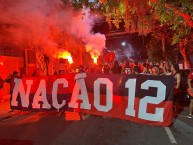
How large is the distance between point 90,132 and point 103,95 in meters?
1.27

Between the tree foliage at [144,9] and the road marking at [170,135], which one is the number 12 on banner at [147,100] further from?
the tree foliage at [144,9]

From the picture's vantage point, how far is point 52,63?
1827 centimetres

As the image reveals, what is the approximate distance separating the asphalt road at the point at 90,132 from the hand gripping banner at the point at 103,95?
0.35m

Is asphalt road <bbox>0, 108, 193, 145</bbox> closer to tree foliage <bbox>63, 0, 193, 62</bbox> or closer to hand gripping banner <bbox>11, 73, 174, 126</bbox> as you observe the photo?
hand gripping banner <bbox>11, 73, 174, 126</bbox>

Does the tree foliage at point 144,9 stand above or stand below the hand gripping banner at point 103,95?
above

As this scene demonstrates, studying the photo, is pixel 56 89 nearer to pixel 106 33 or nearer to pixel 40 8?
pixel 40 8

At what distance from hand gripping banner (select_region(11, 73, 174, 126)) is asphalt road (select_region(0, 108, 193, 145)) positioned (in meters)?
0.35

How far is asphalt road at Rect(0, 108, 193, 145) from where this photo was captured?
539 cm

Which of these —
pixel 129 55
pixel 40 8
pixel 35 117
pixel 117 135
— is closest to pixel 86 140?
pixel 117 135

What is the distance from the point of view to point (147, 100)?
6230mm

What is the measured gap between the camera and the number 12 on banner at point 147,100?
6.05 m

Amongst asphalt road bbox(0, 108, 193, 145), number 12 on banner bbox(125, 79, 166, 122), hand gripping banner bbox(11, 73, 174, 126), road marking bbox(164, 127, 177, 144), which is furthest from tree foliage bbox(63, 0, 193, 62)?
road marking bbox(164, 127, 177, 144)

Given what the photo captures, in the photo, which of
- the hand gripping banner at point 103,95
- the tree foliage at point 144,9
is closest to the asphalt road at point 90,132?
the hand gripping banner at point 103,95

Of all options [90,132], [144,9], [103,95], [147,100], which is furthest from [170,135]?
[144,9]
